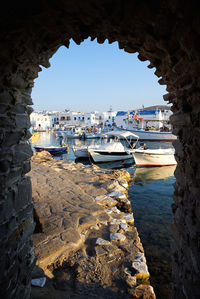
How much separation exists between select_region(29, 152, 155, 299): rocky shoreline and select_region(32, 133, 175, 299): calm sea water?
1.01 metres

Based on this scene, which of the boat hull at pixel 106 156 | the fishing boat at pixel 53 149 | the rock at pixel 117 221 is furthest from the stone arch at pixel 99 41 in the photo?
the fishing boat at pixel 53 149

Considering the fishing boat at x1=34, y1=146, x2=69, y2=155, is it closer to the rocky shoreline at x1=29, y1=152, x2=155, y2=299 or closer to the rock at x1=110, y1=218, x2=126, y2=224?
the rocky shoreline at x1=29, y1=152, x2=155, y2=299

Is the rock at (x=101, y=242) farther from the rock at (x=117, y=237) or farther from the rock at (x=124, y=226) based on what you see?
the rock at (x=124, y=226)

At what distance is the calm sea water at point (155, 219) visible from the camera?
4.68m

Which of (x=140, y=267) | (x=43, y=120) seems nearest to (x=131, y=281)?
(x=140, y=267)

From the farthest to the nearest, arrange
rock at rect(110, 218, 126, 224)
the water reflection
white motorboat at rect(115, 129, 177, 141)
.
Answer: white motorboat at rect(115, 129, 177, 141), the water reflection, rock at rect(110, 218, 126, 224)

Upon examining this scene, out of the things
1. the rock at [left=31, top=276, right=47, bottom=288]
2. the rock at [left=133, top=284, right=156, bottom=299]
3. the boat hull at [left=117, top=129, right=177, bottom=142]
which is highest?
the boat hull at [left=117, top=129, right=177, bottom=142]

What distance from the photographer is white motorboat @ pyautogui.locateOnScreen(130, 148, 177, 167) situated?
1708 cm

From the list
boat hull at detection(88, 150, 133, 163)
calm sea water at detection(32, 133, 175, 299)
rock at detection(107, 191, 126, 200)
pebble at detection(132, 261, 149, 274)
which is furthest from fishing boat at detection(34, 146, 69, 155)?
pebble at detection(132, 261, 149, 274)

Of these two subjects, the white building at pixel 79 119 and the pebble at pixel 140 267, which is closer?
the pebble at pixel 140 267

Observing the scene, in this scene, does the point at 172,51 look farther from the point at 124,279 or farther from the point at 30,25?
the point at 124,279

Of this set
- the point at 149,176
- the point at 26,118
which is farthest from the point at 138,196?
the point at 26,118

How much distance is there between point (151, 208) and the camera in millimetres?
8703

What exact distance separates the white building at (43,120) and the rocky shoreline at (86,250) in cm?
7270
